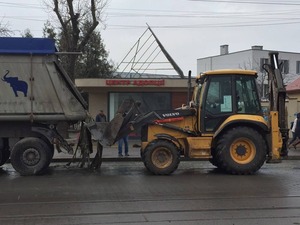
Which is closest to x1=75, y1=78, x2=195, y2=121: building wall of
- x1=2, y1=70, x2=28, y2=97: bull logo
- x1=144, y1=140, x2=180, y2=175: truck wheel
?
x1=2, y1=70, x2=28, y2=97: bull logo

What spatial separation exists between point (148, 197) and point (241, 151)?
3.96 metres

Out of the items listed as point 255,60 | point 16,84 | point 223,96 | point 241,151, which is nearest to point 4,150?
point 16,84

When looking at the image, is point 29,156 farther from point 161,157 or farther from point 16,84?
point 161,157

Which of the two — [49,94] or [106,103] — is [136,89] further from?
[49,94]

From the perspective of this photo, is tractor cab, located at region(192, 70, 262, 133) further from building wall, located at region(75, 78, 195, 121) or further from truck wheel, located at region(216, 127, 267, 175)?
building wall, located at region(75, 78, 195, 121)

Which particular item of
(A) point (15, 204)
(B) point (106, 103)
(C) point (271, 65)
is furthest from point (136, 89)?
(A) point (15, 204)

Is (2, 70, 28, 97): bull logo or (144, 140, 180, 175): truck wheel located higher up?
(2, 70, 28, 97): bull logo

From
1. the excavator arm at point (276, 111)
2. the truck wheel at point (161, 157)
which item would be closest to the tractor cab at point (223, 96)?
the excavator arm at point (276, 111)

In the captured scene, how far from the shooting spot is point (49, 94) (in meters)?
11.6

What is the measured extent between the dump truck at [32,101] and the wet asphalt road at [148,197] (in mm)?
704

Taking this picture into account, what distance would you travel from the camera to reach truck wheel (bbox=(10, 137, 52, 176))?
11406 millimetres

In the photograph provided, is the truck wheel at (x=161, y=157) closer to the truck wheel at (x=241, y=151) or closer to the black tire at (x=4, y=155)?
the truck wheel at (x=241, y=151)

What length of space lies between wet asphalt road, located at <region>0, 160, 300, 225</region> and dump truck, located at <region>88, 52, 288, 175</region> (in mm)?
544

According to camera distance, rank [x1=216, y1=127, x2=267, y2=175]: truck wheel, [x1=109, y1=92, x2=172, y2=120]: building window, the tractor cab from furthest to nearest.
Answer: [x1=109, y1=92, x2=172, y2=120]: building window, the tractor cab, [x1=216, y1=127, x2=267, y2=175]: truck wheel
